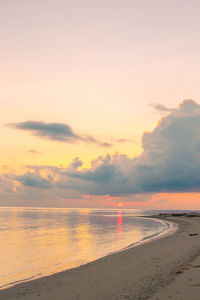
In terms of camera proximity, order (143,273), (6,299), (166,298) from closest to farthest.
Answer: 1. (166,298)
2. (6,299)
3. (143,273)

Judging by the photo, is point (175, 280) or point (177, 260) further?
point (177, 260)

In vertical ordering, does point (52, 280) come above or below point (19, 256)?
above

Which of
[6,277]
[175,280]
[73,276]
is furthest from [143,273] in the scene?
[6,277]

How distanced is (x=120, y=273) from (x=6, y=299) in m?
8.00

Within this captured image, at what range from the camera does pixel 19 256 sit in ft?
109

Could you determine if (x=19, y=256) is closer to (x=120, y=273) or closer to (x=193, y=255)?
(x=120, y=273)

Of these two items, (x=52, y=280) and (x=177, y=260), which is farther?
(x=177, y=260)

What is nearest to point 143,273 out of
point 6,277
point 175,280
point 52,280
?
point 175,280

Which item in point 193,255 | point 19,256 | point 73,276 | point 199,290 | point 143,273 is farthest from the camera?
point 19,256

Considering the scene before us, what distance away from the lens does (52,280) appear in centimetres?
1906

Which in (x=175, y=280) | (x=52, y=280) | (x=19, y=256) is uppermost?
(x=175, y=280)

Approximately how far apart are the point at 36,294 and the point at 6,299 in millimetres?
1680

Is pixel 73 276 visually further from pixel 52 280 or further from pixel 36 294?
pixel 36 294

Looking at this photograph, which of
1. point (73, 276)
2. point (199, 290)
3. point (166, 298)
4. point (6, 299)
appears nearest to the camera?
point (166, 298)
